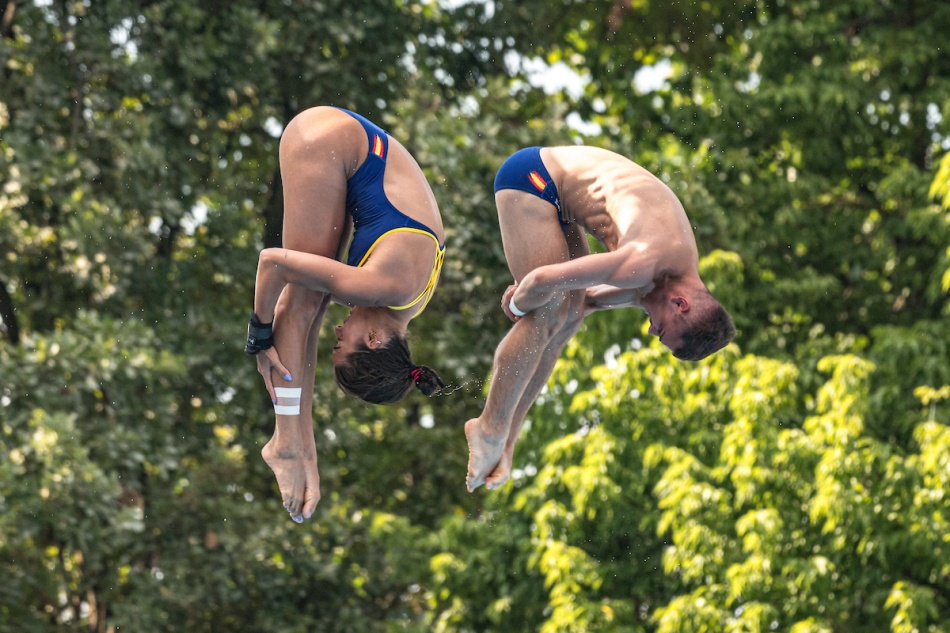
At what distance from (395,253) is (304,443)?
97cm

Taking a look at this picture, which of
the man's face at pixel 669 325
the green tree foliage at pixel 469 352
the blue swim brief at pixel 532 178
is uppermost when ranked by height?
the blue swim brief at pixel 532 178

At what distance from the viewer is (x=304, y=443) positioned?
542 cm

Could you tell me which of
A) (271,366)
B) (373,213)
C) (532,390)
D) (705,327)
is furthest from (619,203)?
(271,366)

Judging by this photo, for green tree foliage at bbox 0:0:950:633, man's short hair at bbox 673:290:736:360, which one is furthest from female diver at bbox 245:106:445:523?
green tree foliage at bbox 0:0:950:633

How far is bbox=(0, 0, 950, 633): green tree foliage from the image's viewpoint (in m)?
9.70

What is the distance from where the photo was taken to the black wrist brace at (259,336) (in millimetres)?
5023

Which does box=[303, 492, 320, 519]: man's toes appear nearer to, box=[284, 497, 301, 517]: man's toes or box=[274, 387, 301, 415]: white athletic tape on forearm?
box=[284, 497, 301, 517]: man's toes

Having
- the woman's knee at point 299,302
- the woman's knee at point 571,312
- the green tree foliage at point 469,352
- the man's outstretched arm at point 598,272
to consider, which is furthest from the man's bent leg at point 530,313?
the green tree foliage at point 469,352

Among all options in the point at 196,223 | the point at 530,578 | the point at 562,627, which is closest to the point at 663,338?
the point at 562,627

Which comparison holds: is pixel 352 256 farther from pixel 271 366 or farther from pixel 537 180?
pixel 537 180

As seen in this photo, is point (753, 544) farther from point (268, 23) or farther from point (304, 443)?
point (268, 23)

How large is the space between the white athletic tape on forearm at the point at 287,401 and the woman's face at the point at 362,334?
1.06ft

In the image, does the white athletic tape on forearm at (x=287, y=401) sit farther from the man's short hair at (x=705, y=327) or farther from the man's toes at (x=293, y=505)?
the man's short hair at (x=705, y=327)

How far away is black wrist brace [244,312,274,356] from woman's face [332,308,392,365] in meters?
0.26
